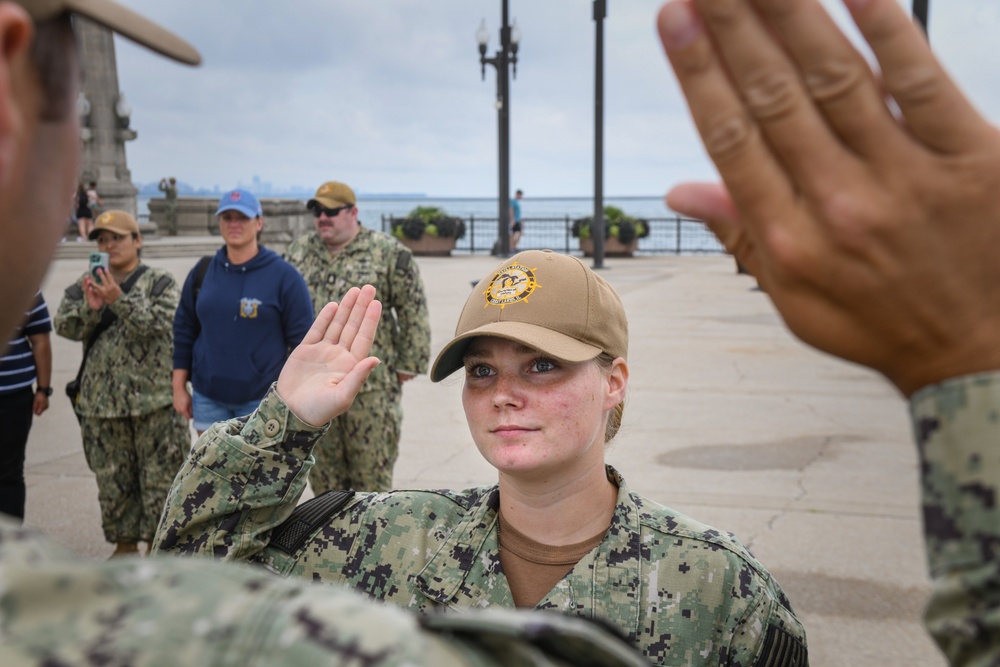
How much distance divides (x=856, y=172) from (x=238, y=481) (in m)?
1.50

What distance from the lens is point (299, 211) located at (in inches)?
1043

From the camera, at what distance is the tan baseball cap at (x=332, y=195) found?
20.4 ft

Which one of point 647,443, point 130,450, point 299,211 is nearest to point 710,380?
point 647,443

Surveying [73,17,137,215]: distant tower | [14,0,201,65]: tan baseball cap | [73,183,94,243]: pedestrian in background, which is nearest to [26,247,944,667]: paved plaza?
[14,0,201,65]: tan baseball cap

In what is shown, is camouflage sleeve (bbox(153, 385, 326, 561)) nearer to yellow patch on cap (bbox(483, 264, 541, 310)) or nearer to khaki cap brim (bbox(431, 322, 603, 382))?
khaki cap brim (bbox(431, 322, 603, 382))

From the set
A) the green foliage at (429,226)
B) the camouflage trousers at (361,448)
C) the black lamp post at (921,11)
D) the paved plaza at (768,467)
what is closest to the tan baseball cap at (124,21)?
the paved plaza at (768,467)

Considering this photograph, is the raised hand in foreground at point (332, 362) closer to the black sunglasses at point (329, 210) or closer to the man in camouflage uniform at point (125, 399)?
the man in camouflage uniform at point (125, 399)

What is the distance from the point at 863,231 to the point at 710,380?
30.8ft

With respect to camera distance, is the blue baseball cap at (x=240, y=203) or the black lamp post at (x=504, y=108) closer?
the blue baseball cap at (x=240, y=203)

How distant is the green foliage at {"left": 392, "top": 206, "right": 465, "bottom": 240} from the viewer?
2873 cm

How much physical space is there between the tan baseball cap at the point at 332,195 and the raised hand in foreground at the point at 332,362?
160 inches

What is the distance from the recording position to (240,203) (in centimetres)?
582

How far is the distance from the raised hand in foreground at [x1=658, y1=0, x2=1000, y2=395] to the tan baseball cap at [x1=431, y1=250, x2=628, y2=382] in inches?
47.7

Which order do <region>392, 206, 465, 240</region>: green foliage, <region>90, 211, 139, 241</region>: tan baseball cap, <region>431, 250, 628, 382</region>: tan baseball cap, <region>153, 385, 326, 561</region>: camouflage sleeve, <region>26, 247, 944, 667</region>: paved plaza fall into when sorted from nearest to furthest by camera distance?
<region>153, 385, 326, 561</region>: camouflage sleeve → <region>431, 250, 628, 382</region>: tan baseball cap → <region>26, 247, 944, 667</region>: paved plaza → <region>90, 211, 139, 241</region>: tan baseball cap → <region>392, 206, 465, 240</region>: green foliage
